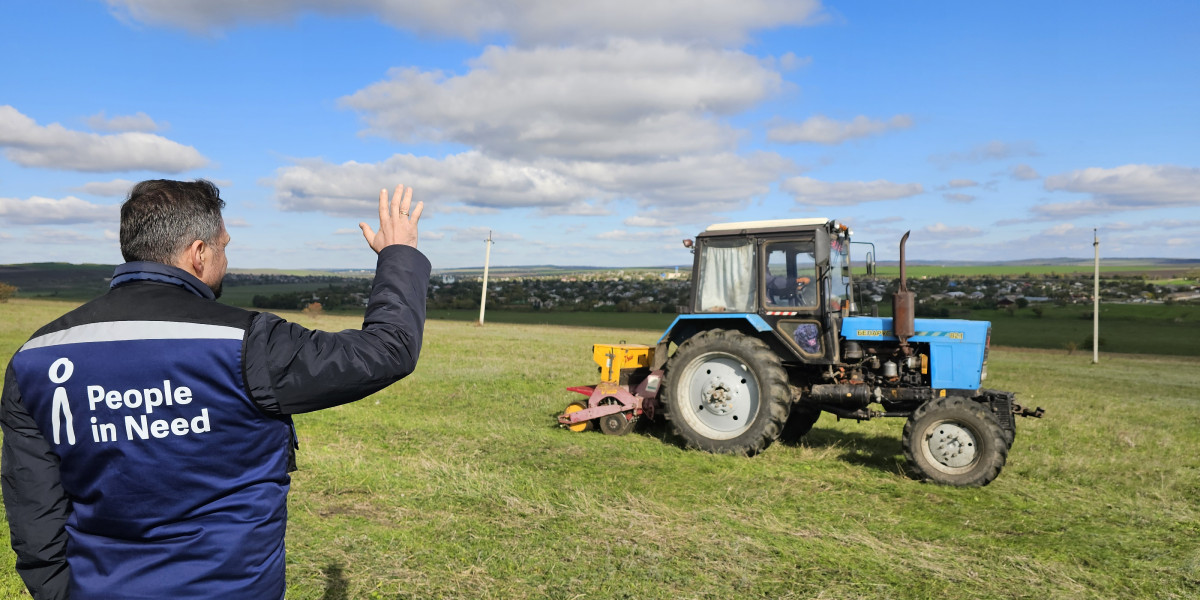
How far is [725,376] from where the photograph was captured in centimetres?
788

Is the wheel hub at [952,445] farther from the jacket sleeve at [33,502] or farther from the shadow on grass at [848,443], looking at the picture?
the jacket sleeve at [33,502]

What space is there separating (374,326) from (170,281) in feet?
1.64

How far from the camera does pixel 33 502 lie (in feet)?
6.15

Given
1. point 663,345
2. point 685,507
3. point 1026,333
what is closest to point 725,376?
point 663,345

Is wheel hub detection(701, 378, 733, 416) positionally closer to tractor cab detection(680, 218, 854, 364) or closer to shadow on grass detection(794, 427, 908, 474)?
tractor cab detection(680, 218, 854, 364)

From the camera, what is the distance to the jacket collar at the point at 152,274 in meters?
1.81

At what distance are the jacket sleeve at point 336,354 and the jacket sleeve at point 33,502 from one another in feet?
2.01

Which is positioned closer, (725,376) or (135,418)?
(135,418)

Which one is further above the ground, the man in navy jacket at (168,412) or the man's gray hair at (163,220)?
the man's gray hair at (163,220)

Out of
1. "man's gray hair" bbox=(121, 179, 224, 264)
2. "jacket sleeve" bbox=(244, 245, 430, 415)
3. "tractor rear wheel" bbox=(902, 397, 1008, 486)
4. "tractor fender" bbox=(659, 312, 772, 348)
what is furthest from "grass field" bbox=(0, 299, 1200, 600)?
"man's gray hair" bbox=(121, 179, 224, 264)

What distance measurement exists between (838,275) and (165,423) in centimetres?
737

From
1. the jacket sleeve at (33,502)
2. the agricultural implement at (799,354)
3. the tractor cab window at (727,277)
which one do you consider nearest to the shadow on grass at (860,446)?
the agricultural implement at (799,354)

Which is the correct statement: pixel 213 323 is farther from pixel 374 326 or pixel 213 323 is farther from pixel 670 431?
pixel 670 431

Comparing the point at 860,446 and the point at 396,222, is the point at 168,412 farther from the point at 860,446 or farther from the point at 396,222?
the point at 860,446
